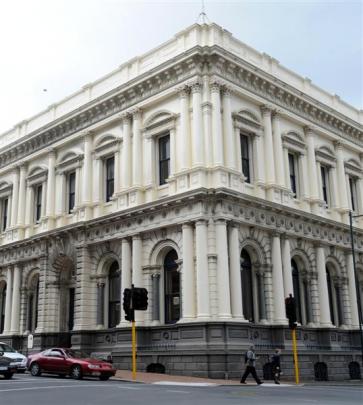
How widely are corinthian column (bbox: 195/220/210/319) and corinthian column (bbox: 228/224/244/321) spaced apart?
1.26 m

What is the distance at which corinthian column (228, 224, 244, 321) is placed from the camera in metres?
26.1

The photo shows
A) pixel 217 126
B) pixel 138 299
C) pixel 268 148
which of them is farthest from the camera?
pixel 268 148

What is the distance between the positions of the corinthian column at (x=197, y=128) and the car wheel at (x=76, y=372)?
10.8m

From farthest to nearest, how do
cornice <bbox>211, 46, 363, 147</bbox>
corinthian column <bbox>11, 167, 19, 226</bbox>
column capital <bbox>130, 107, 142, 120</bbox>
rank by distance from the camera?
corinthian column <bbox>11, 167, 19, 226</bbox> < column capital <bbox>130, 107, 142, 120</bbox> < cornice <bbox>211, 46, 363, 147</bbox>

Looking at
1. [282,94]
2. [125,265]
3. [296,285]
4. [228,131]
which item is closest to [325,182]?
[282,94]

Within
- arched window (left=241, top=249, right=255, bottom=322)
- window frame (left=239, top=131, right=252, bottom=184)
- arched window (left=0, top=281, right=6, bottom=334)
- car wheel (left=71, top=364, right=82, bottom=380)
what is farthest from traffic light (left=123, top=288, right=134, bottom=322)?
arched window (left=0, top=281, right=6, bottom=334)

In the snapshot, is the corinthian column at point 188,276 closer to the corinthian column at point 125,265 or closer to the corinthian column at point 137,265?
the corinthian column at point 137,265

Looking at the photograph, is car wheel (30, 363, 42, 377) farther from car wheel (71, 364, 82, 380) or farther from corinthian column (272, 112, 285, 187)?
corinthian column (272, 112, 285, 187)

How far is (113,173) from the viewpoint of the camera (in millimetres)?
33375

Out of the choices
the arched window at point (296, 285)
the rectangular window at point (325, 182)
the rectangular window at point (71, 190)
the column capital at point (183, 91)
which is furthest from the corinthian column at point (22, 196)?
the rectangular window at point (325, 182)

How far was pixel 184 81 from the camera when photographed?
96.6ft

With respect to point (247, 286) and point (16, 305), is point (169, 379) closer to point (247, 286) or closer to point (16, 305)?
point (247, 286)

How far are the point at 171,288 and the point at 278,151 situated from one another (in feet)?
31.5

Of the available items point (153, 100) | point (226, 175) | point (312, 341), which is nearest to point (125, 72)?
point (153, 100)
